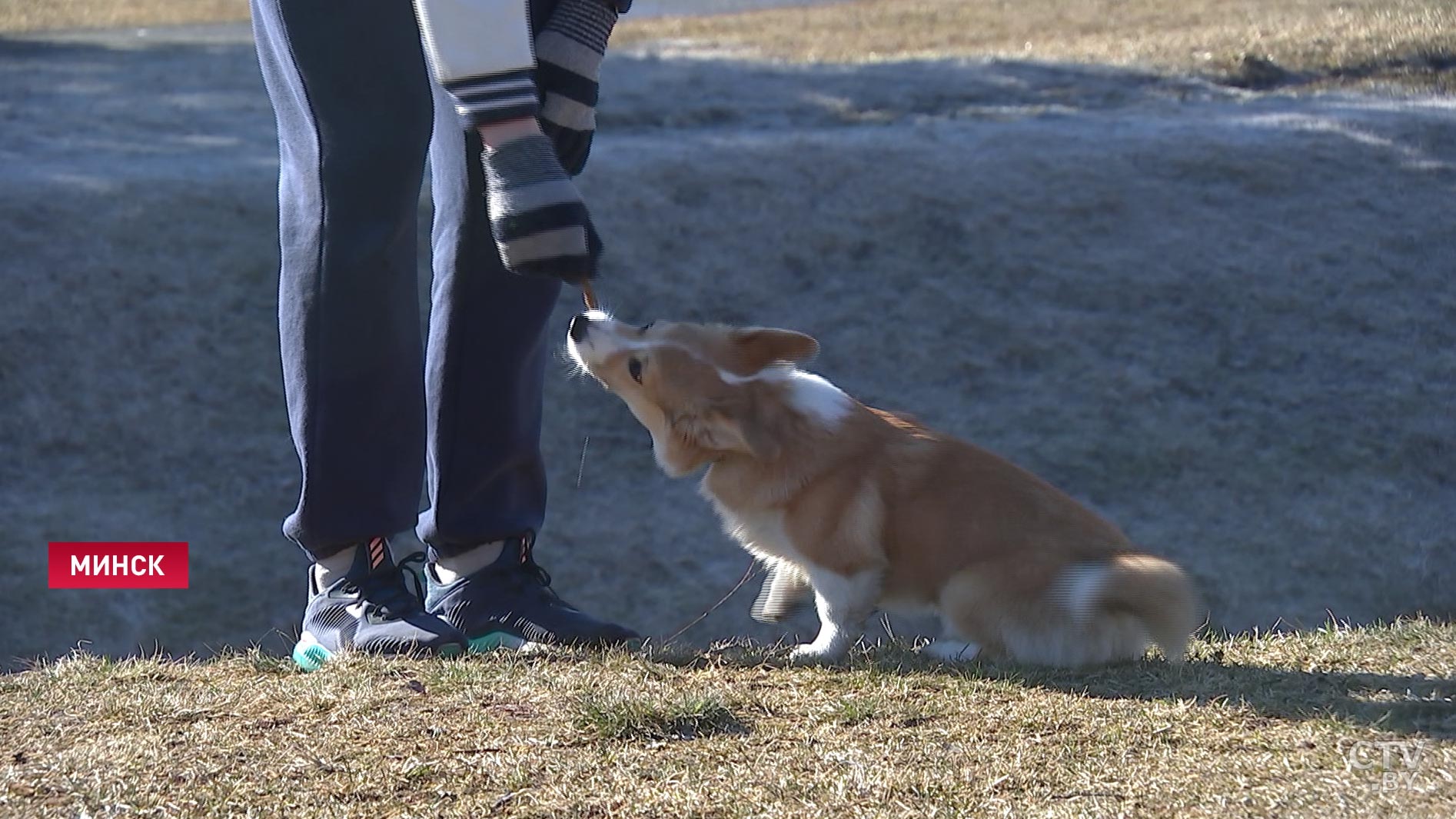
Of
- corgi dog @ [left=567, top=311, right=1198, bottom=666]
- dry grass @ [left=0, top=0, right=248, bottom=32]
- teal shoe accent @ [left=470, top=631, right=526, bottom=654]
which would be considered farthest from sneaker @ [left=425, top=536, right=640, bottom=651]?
dry grass @ [left=0, top=0, right=248, bottom=32]

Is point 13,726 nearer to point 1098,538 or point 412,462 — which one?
point 412,462

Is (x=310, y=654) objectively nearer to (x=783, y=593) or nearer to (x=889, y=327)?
(x=783, y=593)

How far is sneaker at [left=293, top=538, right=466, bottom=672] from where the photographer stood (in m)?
3.38

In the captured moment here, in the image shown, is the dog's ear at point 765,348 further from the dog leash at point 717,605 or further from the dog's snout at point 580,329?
the dog leash at point 717,605

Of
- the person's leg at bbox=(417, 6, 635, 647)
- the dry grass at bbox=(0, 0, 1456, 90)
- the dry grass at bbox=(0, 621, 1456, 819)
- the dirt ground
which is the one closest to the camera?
the dry grass at bbox=(0, 621, 1456, 819)

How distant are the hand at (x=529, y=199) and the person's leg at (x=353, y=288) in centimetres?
18

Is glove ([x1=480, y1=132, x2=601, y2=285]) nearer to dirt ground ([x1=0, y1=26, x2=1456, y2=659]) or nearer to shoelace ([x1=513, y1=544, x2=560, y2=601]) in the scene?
shoelace ([x1=513, y1=544, x2=560, y2=601])

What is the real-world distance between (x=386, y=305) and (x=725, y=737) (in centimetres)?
113

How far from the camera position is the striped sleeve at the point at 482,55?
3080mm

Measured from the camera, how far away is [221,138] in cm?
963

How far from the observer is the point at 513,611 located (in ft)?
11.7

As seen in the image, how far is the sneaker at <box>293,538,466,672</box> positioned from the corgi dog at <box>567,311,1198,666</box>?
0.69 metres

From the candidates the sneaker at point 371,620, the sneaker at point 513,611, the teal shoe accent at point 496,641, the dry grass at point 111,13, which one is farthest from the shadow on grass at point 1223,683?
the dry grass at point 111,13

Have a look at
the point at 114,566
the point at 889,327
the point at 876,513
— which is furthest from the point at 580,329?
the point at 889,327
